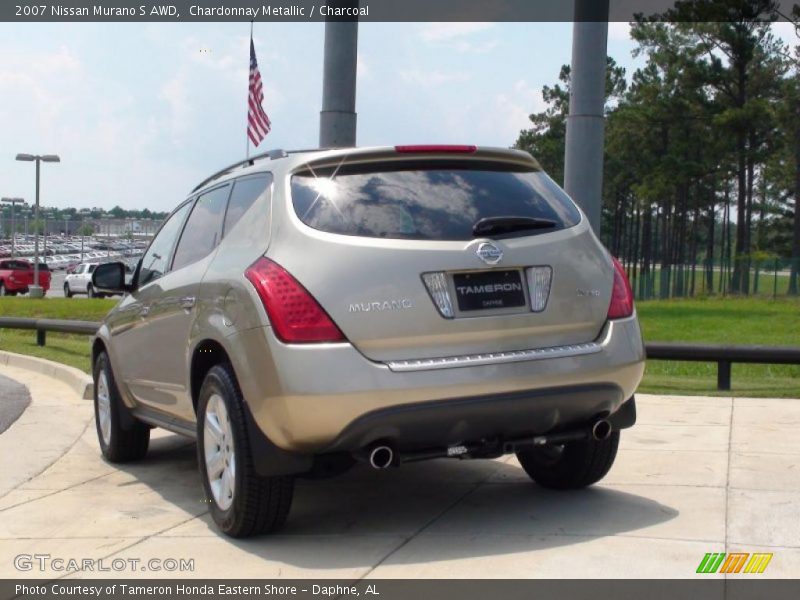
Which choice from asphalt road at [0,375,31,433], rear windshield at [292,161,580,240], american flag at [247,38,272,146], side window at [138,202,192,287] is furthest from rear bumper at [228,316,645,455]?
american flag at [247,38,272,146]

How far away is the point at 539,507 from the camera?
568cm

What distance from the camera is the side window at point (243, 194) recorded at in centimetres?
561

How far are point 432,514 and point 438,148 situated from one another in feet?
6.17

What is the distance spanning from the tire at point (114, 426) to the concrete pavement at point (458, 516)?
12 centimetres

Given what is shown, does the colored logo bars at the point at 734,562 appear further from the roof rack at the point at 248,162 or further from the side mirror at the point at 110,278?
the side mirror at the point at 110,278

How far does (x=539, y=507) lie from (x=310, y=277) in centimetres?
185

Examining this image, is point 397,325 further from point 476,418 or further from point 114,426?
point 114,426

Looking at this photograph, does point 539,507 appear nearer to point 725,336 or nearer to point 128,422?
point 128,422

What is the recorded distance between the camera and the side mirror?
7414 millimetres

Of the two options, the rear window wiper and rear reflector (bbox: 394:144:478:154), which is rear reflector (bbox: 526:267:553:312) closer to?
the rear window wiper

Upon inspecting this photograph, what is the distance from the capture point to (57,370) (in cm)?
1297

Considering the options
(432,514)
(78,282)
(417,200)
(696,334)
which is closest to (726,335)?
(696,334)

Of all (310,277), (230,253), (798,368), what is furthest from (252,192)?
(798,368)

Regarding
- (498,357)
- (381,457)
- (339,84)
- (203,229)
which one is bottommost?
(381,457)
